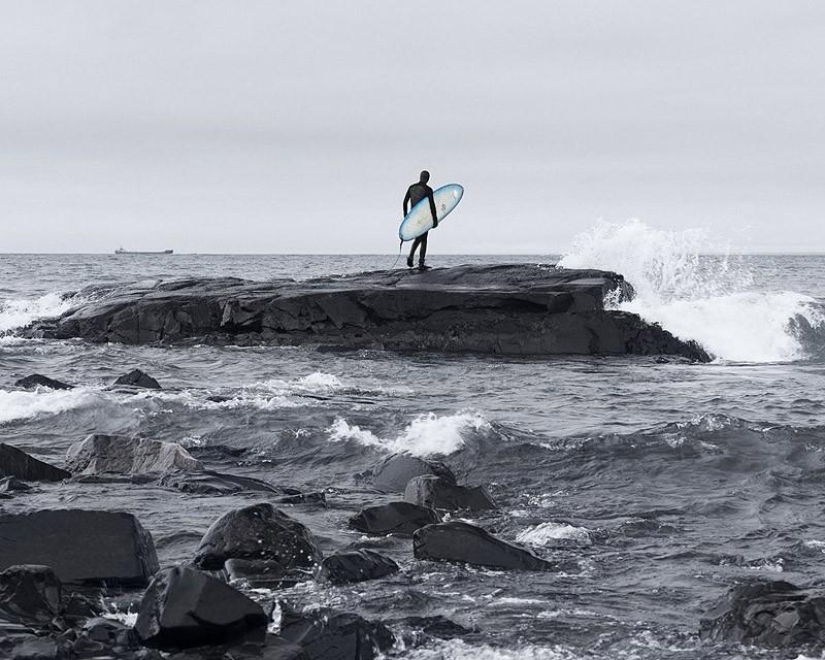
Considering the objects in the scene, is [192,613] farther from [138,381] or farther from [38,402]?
[138,381]

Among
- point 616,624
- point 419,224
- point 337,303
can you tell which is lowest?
point 616,624

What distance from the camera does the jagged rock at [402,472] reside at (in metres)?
11.4

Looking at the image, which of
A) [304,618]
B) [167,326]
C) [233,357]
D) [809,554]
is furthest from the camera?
[167,326]

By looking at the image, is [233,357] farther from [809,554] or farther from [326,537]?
[809,554]

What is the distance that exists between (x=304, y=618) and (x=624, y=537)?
3.76 m

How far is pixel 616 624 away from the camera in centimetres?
707

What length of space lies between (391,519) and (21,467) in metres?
4.66

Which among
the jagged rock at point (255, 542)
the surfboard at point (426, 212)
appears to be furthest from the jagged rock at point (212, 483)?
the surfboard at point (426, 212)

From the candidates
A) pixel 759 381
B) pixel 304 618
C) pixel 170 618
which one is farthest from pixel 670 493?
pixel 759 381

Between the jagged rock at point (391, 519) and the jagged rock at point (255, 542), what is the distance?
3.61ft

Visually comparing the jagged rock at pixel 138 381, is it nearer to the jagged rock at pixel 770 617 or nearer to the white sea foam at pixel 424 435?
the white sea foam at pixel 424 435

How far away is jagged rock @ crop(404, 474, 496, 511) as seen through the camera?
10297mm

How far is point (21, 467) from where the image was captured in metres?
Answer: 11.2

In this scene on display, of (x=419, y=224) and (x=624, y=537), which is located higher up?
(x=419, y=224)
